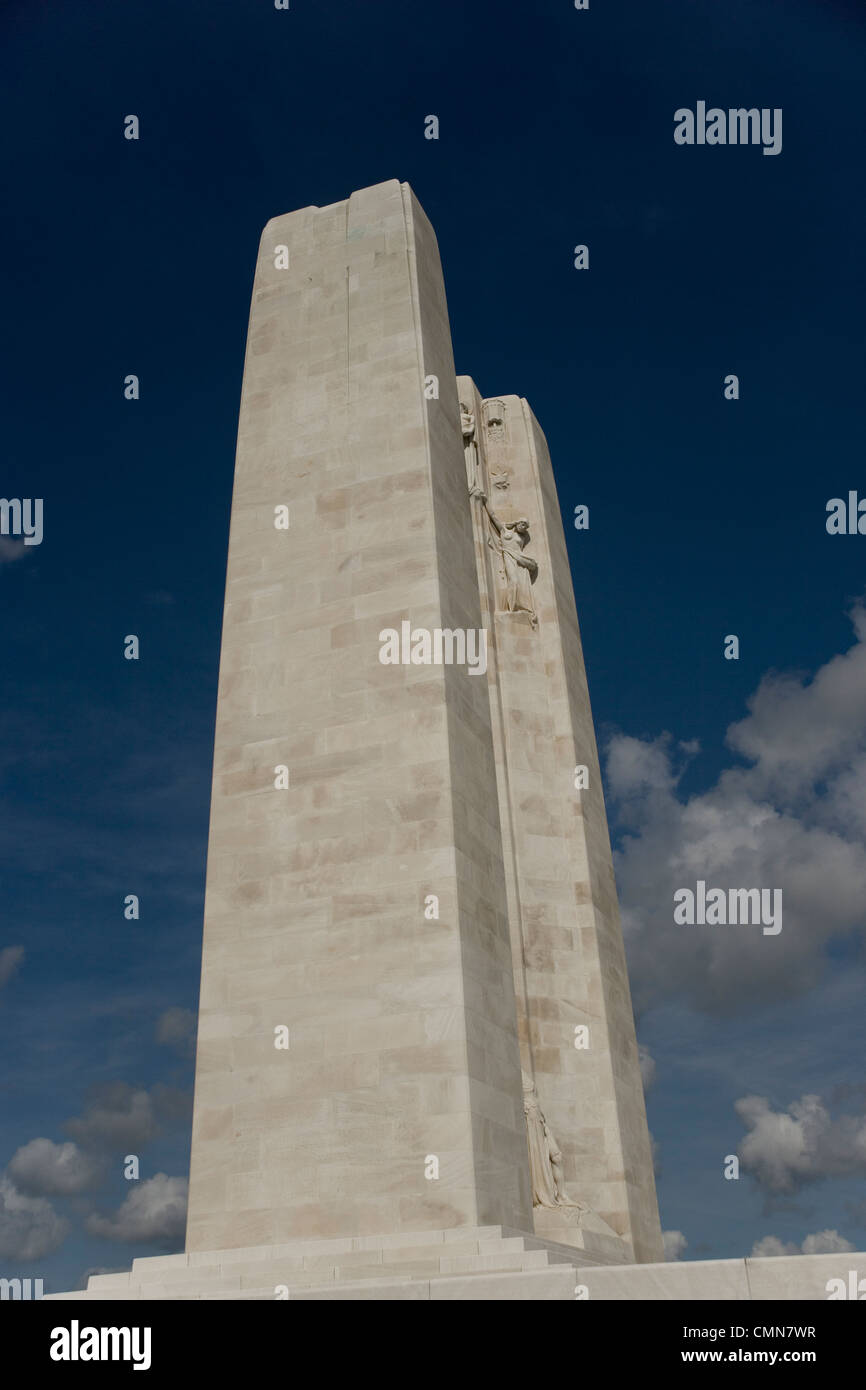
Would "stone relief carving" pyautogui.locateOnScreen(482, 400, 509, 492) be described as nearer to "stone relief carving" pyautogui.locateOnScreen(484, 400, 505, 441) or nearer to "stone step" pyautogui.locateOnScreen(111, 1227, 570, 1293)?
"stone relief carving" pyautogui.locateOnScreen(484, 400, 505, 441)

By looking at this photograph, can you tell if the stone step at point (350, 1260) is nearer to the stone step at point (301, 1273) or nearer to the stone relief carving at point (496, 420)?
the stone step at point (301, 1273)

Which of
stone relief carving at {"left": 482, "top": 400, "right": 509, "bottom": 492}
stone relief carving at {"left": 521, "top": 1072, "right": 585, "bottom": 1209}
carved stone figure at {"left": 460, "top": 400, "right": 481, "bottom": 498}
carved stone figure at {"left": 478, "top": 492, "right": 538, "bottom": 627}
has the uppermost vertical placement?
stone relief carving at {"left": 482, "top": 400, "right": 509, "bottom": 492}

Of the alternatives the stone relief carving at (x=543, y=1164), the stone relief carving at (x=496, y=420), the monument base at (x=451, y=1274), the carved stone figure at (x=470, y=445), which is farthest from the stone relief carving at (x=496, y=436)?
the monument base at (x=451, y=1274)

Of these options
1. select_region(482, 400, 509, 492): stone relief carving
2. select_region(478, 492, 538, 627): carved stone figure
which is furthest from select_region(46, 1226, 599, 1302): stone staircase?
select_region(482, 400, 509, 492): stone relief carving
